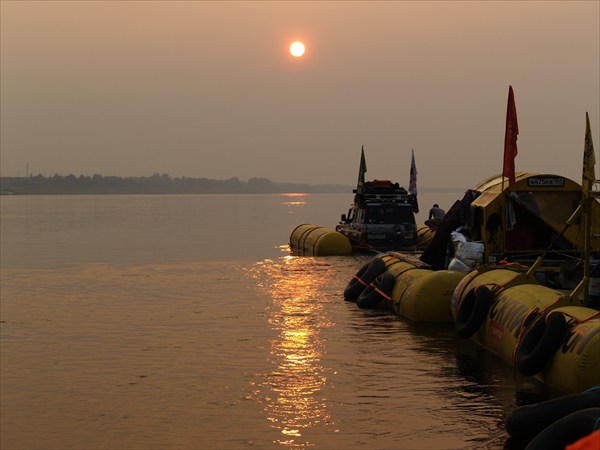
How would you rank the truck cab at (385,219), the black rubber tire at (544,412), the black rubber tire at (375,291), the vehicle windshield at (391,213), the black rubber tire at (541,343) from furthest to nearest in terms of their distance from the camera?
1. the vehicle windshield at (391,213)
2. the truck cab at (385,219)
3. the black rubber tire at (375,291)
4. the black rubber tire at (541,343)
5. the black rubber tire at (544,412)

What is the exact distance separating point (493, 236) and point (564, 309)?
386 inches

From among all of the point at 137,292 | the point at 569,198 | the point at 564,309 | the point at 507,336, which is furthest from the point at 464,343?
the point at 137,292

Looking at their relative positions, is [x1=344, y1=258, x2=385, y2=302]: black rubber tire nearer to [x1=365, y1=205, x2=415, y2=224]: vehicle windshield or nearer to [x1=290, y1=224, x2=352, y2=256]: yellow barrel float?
[x1=365, y1=205, x2=415, y2=224]: vehicle windshield

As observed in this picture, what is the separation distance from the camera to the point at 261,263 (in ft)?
148

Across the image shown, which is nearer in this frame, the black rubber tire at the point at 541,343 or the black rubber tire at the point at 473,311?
the black rubber tire at the point at 541,343

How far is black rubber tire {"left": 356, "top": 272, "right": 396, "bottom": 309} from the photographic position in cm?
2483

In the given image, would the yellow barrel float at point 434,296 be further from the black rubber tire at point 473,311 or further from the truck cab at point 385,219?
the truck cab at point 385,219

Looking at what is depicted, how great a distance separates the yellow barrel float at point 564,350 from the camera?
13.1 meters

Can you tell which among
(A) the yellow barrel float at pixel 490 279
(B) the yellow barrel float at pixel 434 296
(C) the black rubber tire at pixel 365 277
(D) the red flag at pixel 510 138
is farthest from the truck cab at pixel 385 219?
(A) the yellow barrel float at pixel 490 279

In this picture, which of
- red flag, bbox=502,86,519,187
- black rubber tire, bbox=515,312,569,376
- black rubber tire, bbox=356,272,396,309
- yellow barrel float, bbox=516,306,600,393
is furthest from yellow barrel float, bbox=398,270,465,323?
black rubber tire, bbox=515,312,569,376

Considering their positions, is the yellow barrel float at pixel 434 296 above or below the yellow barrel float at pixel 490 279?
below

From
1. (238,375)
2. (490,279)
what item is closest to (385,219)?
(490,279)

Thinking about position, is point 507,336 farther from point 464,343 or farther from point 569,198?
point 569,198

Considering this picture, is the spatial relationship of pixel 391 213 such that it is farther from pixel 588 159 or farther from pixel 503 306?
pixel 588 159
